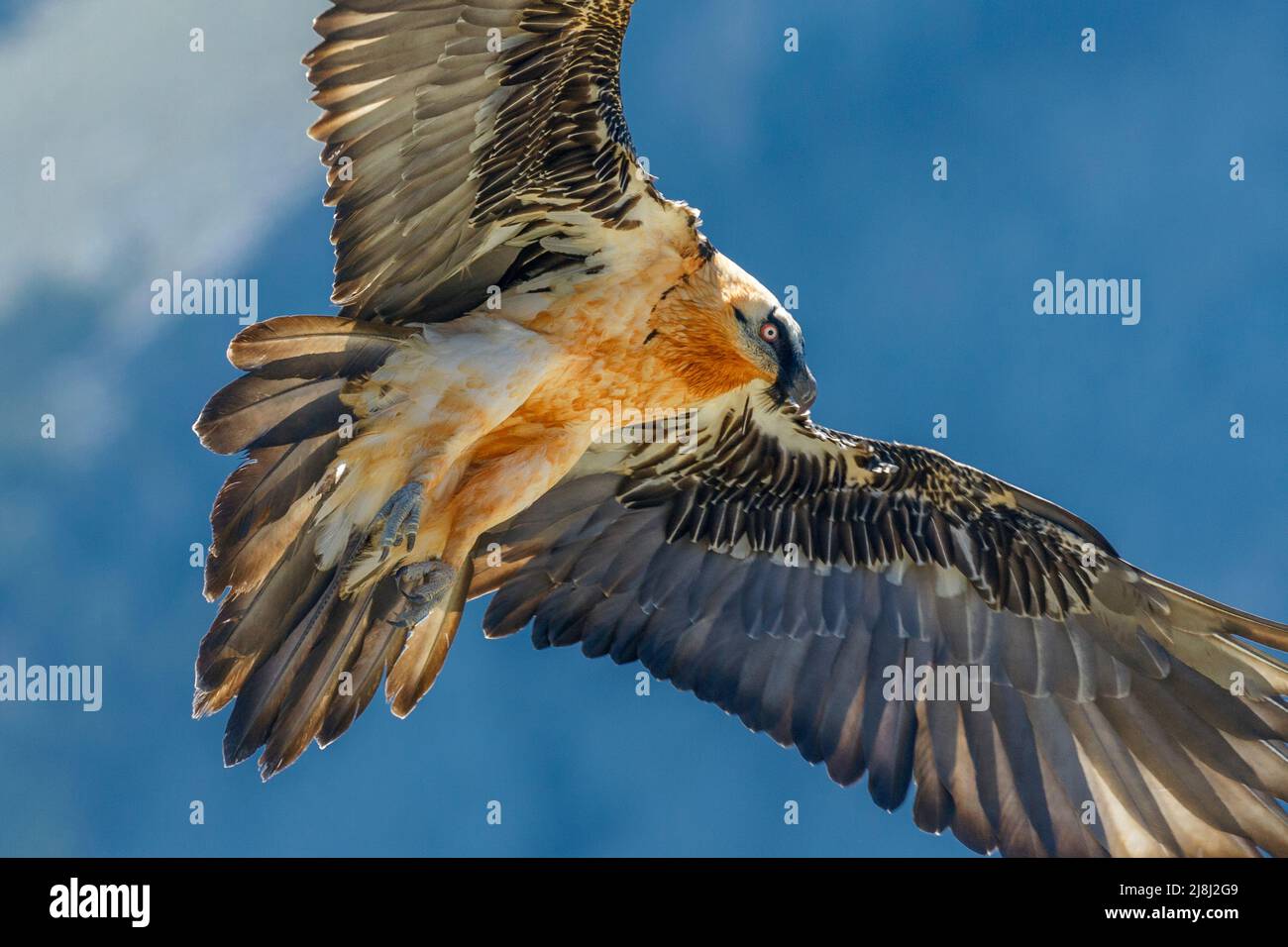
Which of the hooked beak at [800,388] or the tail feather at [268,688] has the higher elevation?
the hooked beak at [800,388]

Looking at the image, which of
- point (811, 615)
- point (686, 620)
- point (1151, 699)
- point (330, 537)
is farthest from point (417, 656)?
point (1151, 699)

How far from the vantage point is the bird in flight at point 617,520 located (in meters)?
8.09

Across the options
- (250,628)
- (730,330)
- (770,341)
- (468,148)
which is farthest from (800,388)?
(250,628)

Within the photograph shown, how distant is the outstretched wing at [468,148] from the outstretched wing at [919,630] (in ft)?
6.17

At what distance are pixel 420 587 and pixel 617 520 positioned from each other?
1.97m

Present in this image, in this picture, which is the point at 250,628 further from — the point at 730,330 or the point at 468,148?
the point at 730,330

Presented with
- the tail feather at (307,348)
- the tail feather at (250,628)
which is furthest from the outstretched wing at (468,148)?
the tail feather at (250,628)

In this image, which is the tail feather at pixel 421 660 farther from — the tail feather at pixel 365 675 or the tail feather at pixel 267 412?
the tail feather at pixel 267 412

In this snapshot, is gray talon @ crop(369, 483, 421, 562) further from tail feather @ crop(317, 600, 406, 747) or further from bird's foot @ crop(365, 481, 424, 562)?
tail feather @ crop(317, 600, 406, 747)

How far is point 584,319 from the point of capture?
8.94 m

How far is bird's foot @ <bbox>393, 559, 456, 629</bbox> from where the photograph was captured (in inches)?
354

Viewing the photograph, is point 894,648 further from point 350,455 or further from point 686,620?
point 350,455

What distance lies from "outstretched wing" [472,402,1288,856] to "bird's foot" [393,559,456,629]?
3.78 feet

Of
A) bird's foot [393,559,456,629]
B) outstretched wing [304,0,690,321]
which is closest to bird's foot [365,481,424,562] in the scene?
bird's foot [393,559,456,629]
